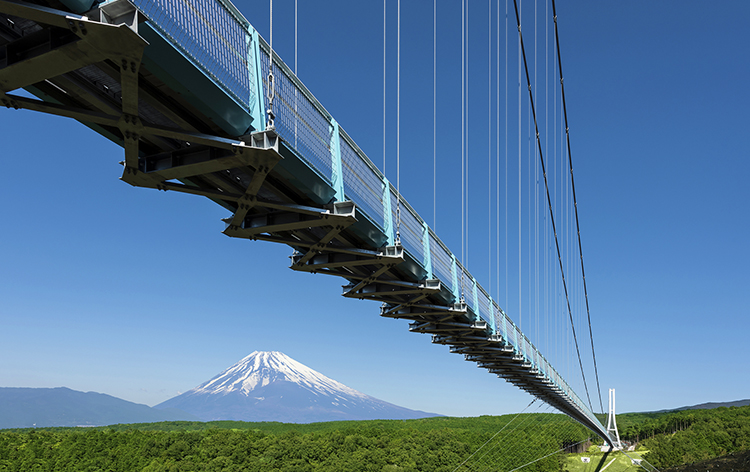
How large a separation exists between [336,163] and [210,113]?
3694mm

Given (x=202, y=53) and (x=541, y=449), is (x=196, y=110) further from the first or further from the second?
(x=541, y=449)

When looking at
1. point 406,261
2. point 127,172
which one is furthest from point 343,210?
point 406,261

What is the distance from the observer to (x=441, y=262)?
18203 mm

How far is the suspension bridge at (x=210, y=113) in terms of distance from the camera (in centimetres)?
616

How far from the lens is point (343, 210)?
35.7ft

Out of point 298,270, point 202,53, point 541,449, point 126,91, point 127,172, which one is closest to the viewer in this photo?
point 126,91

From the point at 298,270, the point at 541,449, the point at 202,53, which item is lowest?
the point at 541,449

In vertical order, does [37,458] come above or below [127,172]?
below

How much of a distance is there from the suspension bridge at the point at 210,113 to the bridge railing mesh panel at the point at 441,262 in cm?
223

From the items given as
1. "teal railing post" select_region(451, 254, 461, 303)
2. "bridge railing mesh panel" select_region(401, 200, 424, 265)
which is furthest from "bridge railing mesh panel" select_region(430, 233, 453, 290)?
"bridge railing mesh panel" select_region(401, 200, 424, 265)

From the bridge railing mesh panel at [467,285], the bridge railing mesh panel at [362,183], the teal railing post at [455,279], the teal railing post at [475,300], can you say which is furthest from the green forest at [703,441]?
the bridge railing mesh panel at [362,183]

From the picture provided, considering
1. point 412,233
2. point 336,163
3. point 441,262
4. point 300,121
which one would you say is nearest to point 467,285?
point 441,262

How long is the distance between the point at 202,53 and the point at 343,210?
13.5 ft

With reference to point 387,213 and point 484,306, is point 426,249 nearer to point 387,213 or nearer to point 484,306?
point 387,213
